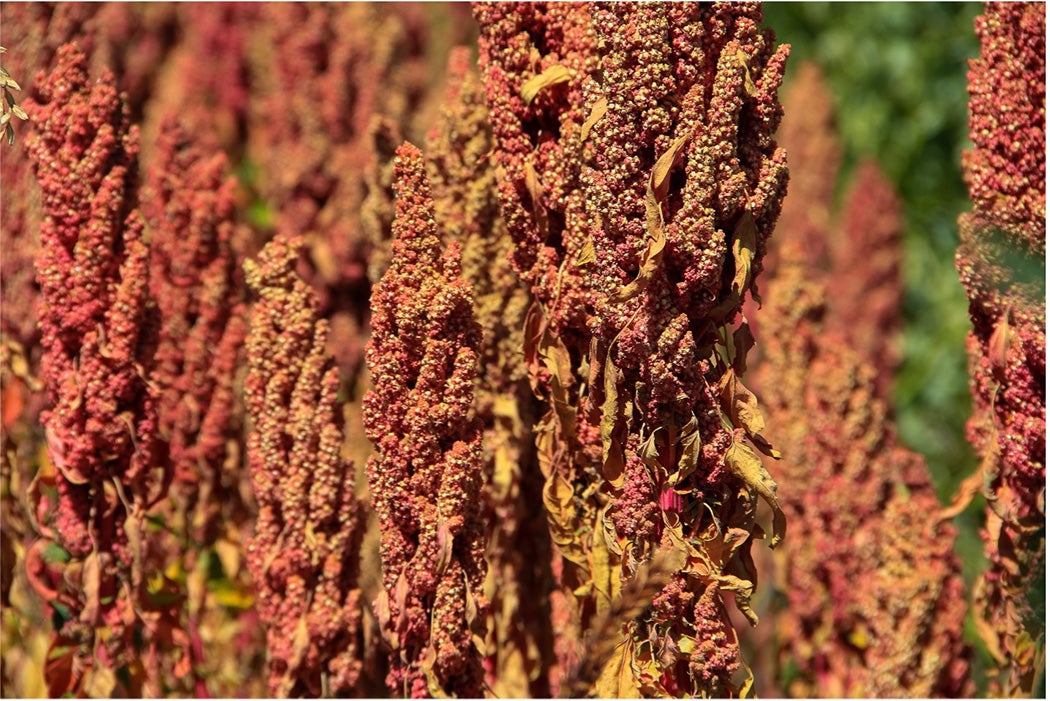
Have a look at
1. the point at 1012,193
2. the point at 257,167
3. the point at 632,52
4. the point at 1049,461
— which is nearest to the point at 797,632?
the point at 1049,461

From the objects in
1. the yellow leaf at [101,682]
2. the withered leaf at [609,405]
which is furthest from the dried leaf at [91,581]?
the withered leaf at [609,405]

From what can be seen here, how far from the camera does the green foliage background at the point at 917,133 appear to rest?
269 inches

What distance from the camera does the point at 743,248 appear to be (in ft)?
8.36

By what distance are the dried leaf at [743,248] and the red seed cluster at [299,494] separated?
105 centimetres

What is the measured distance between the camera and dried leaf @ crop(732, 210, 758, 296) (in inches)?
99.7

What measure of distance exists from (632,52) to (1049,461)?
135 cm

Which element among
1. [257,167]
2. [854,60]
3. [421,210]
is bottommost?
[421,210]

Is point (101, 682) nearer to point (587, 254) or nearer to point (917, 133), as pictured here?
point (587, 254)

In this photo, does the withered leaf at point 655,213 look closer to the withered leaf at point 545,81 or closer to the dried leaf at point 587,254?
the dried leaf at point 587,254

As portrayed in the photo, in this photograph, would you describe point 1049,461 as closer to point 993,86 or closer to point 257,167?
point 993,86

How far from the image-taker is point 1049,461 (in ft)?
9.53

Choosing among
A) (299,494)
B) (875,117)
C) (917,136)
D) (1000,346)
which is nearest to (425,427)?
(299,494)

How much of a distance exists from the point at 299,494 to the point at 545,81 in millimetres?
1115

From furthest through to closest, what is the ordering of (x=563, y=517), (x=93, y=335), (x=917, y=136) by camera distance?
1. (x=917, y=136)
2. (x=93, y=335)
3. (x=563, y=517)
